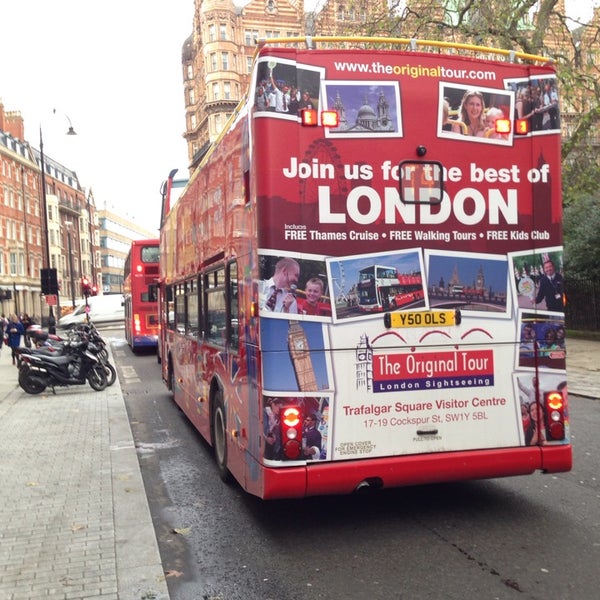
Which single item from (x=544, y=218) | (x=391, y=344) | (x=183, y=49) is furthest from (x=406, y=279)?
(x=183, y=49)

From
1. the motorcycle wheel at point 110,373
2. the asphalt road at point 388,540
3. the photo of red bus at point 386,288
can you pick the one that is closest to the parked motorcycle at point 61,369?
the motorcycle wheel at point 110,373

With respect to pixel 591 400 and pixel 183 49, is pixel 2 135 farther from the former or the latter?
pixel 591 400

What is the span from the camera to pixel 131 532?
4867 millimetres

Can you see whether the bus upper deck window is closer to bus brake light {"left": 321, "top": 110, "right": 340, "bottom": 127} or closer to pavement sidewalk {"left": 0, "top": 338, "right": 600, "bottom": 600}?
bus brake light {"left": 321, "top": 110, "right": 340, "bottom": 127}

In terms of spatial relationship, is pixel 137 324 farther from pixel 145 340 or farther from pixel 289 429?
pixel 289 429

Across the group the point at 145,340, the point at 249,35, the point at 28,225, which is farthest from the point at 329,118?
the point at 249,35

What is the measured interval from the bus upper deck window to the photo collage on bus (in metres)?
0.03

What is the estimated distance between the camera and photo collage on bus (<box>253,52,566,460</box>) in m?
4.34

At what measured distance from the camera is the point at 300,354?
4.36 meters

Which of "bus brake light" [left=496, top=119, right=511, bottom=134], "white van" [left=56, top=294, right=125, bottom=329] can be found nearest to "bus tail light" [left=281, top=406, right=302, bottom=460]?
"bus brake light" [left=496, top=119, right=511, bottom=134]

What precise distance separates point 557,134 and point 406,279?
168 cm

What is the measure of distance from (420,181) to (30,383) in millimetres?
10880

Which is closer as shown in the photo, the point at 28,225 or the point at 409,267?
the point at 409,267

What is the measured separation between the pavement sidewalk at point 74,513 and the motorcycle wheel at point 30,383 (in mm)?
2620
